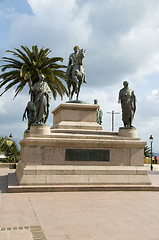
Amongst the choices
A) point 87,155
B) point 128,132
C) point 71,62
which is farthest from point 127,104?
point 71,62

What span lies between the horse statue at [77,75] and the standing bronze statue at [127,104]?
2679 millimetres

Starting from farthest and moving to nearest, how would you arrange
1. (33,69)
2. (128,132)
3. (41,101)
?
(33,69)
(128,132)
(41,101)

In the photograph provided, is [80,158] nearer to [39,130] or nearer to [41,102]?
[39,130]

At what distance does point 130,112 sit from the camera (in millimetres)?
11773

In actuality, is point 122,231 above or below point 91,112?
below

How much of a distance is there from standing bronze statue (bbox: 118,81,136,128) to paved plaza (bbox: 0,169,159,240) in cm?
415

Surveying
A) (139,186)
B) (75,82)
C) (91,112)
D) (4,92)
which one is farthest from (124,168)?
(4,92)

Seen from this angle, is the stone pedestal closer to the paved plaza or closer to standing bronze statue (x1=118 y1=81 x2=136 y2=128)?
standing bronze statue (x1=118 y1=81 x2=136 y2=128)

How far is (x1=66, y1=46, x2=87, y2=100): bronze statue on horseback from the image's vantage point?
13.5m

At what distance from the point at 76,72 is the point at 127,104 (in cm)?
337

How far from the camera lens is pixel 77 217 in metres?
5.68

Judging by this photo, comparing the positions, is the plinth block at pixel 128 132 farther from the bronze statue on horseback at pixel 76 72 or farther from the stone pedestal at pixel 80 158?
the bronze statue on horseback at pixel 76 72

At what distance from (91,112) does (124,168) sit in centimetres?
340

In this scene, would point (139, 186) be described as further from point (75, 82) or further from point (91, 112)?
point (75, 82)
